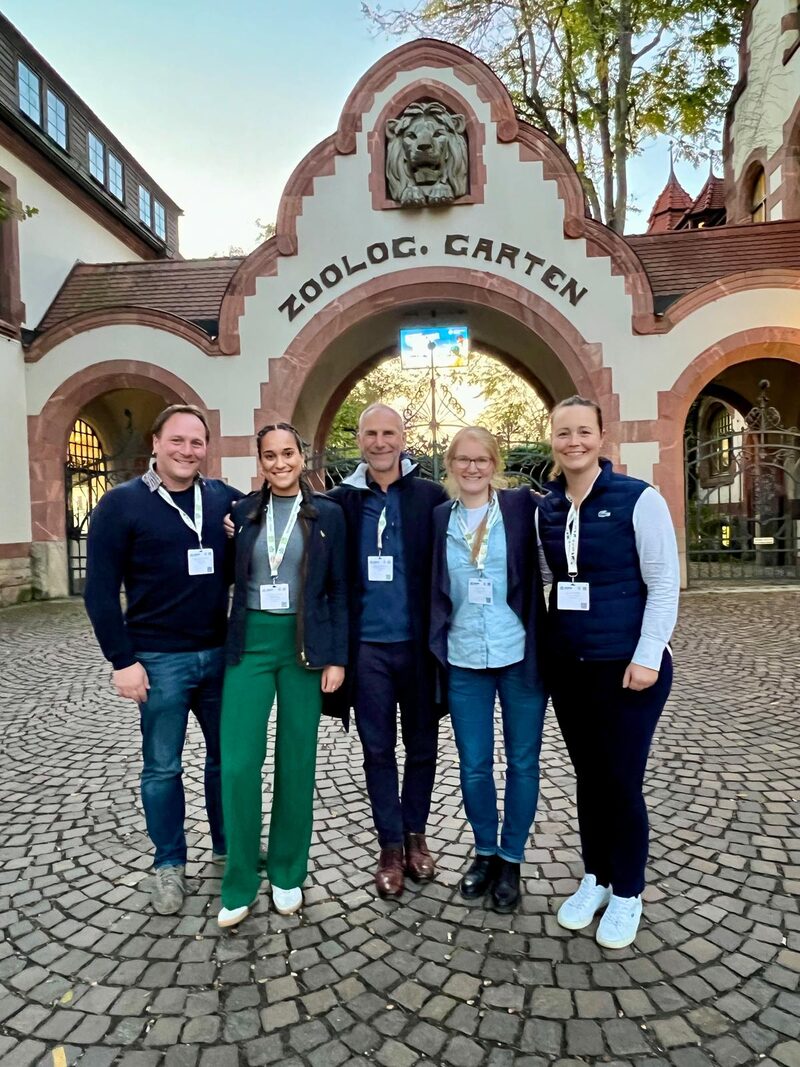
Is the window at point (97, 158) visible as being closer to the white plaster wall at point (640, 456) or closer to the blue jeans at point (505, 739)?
the white plaster wall at point (640, 456)

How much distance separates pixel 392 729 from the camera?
3035 millimetres

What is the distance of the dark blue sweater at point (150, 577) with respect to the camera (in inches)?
109

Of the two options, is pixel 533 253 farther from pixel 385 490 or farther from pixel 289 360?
pixel 385 490

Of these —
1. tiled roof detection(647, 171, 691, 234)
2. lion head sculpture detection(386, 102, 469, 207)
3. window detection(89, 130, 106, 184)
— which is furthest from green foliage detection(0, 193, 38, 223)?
tiled roof detection(647, 171, 691, 234)

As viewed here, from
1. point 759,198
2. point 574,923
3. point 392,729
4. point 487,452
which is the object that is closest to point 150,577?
point 392,729

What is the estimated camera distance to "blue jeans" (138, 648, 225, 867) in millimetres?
2898

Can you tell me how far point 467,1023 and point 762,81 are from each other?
1923cm

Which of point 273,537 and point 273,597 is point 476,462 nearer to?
point 273,537

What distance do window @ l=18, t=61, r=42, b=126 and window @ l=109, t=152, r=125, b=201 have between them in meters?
3.75

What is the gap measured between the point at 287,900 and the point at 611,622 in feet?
5.77

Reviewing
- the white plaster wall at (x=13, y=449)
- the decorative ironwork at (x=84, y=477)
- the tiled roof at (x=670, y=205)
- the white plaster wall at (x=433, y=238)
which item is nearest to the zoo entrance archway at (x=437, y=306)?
the white plaster wall at (x=433, y=238)

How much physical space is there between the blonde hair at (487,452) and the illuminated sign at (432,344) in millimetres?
10982

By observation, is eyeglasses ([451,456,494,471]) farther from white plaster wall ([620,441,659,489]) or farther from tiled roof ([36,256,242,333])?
tiled roof ([36,256,242,333])

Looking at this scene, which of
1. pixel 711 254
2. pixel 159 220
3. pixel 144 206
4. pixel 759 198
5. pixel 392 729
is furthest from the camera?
pixel 159 220
